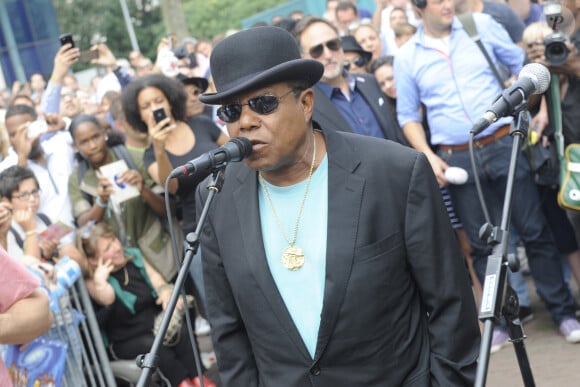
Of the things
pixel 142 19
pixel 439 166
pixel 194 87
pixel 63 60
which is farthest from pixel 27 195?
pixel 142 19

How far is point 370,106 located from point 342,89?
24 cm

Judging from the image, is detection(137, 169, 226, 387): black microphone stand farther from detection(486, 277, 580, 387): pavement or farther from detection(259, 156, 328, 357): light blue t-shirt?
detection(486, 277, 580, 387): pavement

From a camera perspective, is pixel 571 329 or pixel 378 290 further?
pixel 571 329

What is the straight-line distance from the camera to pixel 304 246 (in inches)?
126

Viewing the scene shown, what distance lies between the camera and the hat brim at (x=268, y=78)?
3008mm

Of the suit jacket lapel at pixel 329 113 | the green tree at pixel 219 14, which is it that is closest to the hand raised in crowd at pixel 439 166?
the suit jacket lapel at pixel 329 113

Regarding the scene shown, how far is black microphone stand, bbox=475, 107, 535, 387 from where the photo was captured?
251 centimetres

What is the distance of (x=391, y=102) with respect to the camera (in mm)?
7574

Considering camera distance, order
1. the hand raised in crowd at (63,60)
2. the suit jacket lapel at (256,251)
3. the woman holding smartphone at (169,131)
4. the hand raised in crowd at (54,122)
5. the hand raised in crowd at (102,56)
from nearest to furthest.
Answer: the suit jacket lapel at (256,251) < the woman holding smartphone at (169,131) < the hand raised in crowd at (63,60) < the hand raised in crowd at (54,122) < the hand raised in crowd at (102,56)

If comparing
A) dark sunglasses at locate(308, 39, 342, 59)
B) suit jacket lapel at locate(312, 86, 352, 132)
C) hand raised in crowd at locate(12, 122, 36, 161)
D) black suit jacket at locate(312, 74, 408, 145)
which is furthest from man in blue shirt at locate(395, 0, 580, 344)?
hand raised in crowd at locate(12, 122, 36, 161)

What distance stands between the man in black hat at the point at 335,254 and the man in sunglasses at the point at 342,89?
2650 millimetres

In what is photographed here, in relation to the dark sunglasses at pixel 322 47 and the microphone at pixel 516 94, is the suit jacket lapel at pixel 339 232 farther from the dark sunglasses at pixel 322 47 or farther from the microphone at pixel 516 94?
the dark sunglasses at pixel 322 47

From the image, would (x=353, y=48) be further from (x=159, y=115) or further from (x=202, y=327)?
(x=202, y=327)

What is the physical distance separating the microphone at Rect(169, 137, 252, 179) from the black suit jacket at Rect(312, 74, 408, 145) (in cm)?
277
